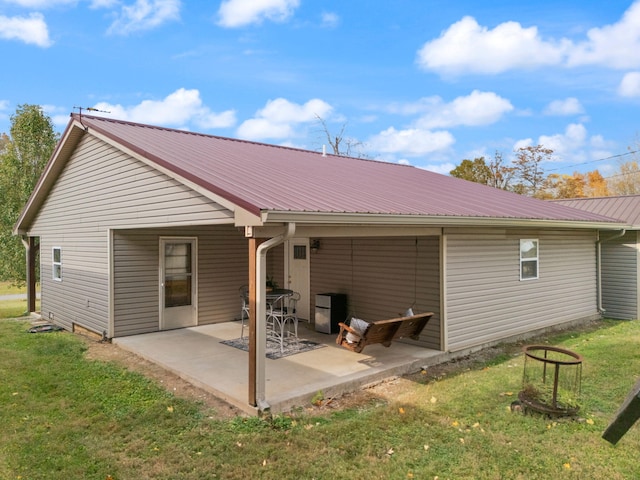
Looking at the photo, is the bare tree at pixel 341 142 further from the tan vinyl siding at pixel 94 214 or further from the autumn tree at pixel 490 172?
the tan vinyl siding at pixel 94 214

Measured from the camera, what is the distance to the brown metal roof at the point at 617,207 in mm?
12052

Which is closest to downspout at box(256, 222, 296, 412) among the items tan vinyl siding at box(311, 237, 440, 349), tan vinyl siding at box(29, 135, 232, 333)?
tan vinyl siding at box(29, 135, 232, 333)

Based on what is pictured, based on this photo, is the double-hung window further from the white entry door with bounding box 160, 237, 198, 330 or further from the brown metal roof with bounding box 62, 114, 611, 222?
the white entry door with bounding box 160, 237, 198, 330

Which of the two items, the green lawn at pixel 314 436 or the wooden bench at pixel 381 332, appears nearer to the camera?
the green lawn at pixel 314 436

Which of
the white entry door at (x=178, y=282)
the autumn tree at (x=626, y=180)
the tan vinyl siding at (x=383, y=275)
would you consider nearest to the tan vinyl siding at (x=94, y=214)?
the white entry door at (x=178, y=282)


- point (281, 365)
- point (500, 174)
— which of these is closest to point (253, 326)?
point (281, 365)

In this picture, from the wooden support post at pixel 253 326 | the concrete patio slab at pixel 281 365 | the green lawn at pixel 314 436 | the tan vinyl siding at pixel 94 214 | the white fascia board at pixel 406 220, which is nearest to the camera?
the green lawn at pixel 314 436

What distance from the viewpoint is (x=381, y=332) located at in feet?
20.4

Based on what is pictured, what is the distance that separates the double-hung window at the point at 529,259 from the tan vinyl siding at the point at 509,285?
12cm

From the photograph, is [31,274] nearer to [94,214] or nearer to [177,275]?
[94,214]

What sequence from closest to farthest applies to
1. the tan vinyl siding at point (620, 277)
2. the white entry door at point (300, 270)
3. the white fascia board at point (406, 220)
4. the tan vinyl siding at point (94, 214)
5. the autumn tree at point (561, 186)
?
the white fascia board at point (406, 220)
the tan vinyl siding at point (94, 214)
the white entry door at point (300, 270)
the tan vinyl siding at point (620, 277)
the autumn tree at point (561, 186)

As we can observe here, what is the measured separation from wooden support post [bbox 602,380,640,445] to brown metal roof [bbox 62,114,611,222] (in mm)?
3630

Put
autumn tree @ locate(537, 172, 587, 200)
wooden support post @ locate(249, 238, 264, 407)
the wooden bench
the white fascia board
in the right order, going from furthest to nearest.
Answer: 1. autumn tree @ locate(537, 172, 587, 200)
2. the wooden bench
3. wooden support post @ locate(249, 238, 264, 407)
4. the white fascia board

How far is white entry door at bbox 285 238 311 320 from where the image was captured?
32.6 feet
